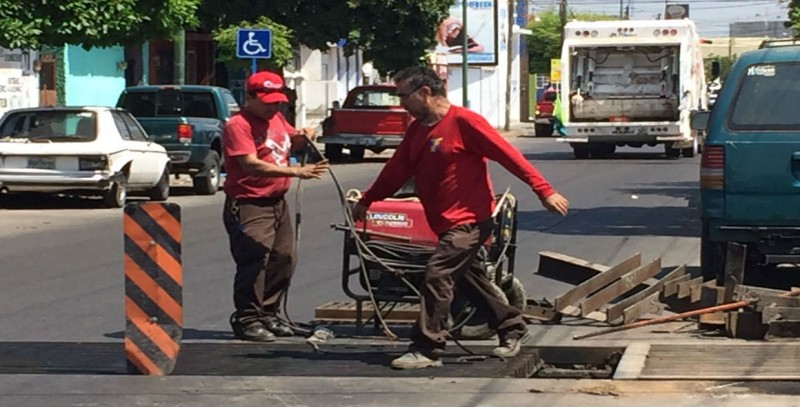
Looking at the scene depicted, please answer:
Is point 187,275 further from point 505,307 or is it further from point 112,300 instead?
point 505,307

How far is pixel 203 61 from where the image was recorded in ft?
140

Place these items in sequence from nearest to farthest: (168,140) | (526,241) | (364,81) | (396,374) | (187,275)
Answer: (396,374)
(187,275)
(526,241)
(168,140)
(364,81)

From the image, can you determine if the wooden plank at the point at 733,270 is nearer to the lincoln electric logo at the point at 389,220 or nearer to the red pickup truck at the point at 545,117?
the lincoln electric logo at the point at 389,220

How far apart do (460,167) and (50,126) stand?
13434 mm

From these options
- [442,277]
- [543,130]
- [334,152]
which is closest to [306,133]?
[442,277]

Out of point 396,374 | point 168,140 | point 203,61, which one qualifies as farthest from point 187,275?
point 203,61

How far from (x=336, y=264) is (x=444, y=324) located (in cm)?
609

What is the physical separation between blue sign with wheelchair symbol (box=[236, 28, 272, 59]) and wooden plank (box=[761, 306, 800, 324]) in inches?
708

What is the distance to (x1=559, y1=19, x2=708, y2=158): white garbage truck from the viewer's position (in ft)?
111

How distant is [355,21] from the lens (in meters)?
38.2

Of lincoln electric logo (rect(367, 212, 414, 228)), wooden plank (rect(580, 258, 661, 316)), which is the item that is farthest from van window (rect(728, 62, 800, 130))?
lincoln electric logo (rect(367, 212, 414, 228))

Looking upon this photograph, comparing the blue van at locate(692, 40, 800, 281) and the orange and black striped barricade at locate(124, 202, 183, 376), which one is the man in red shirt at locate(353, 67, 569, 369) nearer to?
the orange and black striped barricade at locate(124, 202, 183, 376)

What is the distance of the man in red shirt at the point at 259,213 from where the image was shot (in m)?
9.55

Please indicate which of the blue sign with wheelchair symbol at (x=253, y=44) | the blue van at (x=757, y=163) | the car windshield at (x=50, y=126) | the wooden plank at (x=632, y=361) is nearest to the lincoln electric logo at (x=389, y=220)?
the wooden plank at (x=632, y=361)
